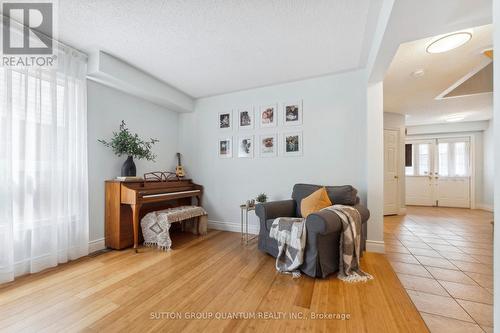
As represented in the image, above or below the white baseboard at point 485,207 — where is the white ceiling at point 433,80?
above

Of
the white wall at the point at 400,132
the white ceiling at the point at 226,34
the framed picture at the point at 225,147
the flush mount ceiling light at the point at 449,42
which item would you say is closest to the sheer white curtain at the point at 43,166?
the white ceiling at the point at 226,34

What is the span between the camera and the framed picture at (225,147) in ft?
12.4

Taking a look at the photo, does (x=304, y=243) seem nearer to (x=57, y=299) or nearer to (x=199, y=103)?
(x=57, y=299)

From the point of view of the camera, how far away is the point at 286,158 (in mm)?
3369

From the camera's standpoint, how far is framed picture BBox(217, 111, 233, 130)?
12.4 ft

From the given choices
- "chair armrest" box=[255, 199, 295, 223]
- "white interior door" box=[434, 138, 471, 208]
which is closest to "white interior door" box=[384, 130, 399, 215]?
"white interior door" box=[434, 138, 471, 208]

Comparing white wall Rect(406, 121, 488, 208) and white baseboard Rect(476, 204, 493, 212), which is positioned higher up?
white wall Rect(406, 121, 488, 208)

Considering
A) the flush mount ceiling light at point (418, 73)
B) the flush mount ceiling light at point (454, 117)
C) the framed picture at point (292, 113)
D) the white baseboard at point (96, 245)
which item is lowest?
the white baseboard at point (96, 245)

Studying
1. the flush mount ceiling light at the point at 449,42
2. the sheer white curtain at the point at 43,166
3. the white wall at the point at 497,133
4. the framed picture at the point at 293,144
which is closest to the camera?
the white wall at the point at 497,133

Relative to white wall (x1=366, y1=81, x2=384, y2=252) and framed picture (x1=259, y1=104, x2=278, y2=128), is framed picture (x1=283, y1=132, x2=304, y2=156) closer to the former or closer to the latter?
framed picture (x1=259, y1=104, x2=278, y2=128)

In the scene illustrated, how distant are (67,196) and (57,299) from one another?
1159 millimetres

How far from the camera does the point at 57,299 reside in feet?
5.67

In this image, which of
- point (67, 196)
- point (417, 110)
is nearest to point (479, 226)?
point (417, 110)

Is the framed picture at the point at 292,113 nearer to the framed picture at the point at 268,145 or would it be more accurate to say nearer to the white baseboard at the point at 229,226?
the framed picture at the point at 268,145
